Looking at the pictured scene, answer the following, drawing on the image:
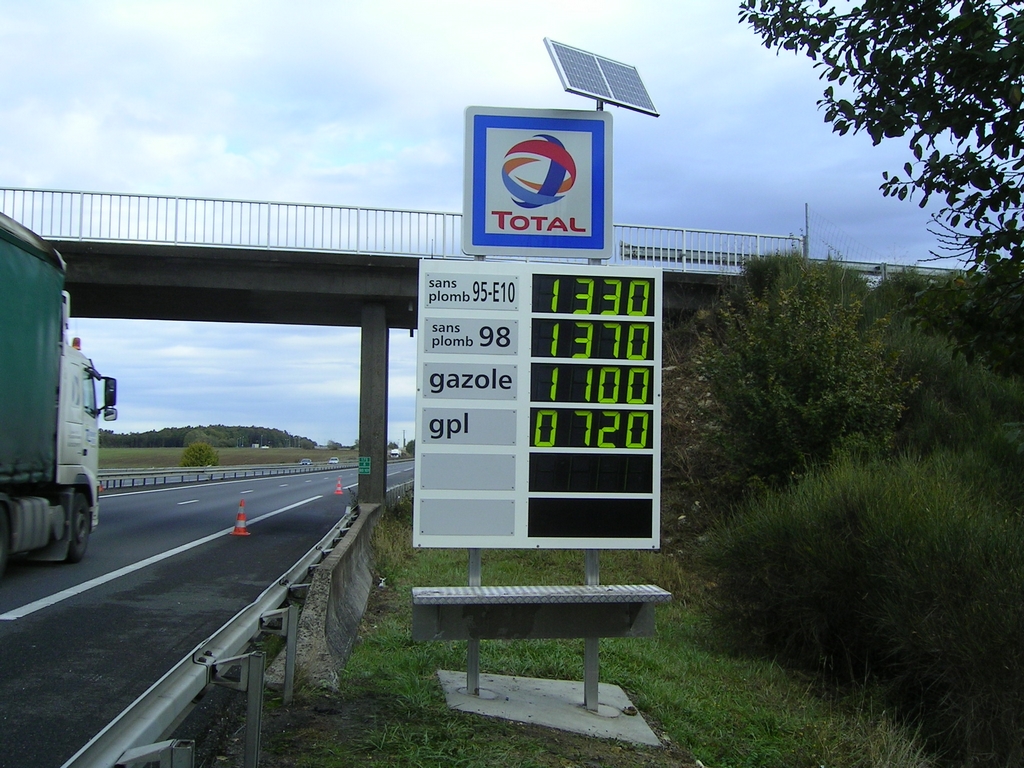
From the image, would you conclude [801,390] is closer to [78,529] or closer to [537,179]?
[537,179]

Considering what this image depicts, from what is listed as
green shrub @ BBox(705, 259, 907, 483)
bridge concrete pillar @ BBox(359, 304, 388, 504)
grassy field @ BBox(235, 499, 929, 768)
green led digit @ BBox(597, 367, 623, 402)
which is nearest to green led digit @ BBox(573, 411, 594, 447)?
green led digit @ BBox(597, 367, 623, 402)

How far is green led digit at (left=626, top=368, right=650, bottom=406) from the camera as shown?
6.93 m

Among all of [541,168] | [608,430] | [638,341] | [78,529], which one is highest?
[541,168]

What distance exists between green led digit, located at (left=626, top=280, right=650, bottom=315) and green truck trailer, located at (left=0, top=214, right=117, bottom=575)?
7826mm

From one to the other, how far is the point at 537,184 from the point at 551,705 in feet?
13.1

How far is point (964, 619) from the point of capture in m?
7.16

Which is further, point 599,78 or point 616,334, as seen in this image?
point 599,78

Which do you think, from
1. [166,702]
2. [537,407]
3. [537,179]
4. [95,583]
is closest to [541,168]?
[537,179]

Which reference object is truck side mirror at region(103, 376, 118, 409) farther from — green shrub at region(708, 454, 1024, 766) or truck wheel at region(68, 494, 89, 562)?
green shrub at region(708, 454, 1024, 766)

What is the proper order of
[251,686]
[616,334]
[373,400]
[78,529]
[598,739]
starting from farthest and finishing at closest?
[373,400], [78,529], [616,334], [598,739], [251,686]

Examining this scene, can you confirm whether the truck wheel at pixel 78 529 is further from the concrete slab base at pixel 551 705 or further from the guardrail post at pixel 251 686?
the guardrail post at pixel 251 686

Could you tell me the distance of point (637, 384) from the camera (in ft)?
22.8

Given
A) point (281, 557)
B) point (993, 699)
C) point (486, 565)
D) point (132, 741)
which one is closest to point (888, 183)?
point (993, 699)

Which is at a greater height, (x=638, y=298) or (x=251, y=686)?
(x=638, y=298)
